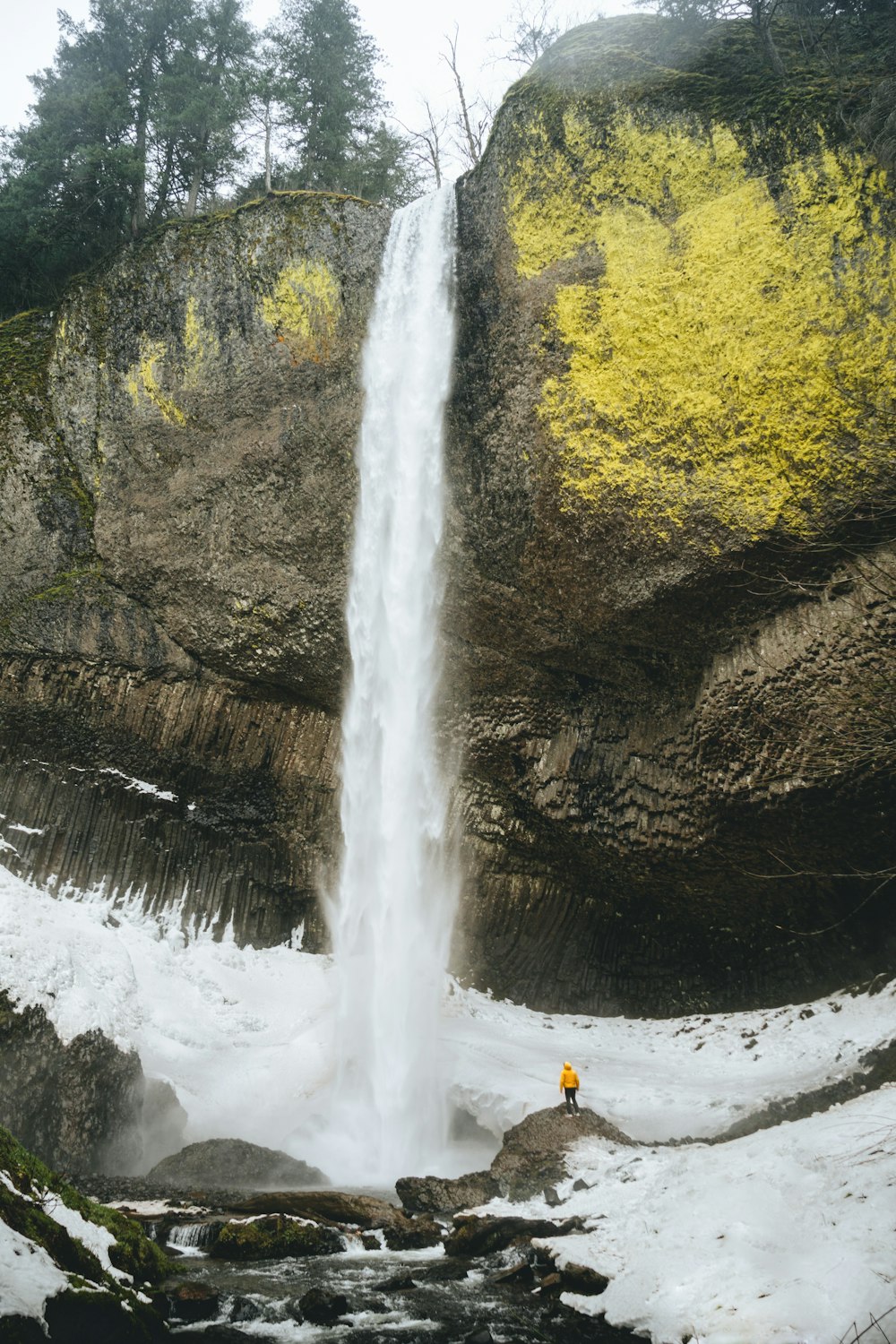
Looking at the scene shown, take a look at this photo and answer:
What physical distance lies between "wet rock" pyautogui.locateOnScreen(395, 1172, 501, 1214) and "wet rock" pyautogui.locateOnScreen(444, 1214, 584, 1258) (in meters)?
1.26

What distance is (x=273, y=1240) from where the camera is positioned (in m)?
7.04

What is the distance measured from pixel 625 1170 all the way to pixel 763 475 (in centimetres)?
863

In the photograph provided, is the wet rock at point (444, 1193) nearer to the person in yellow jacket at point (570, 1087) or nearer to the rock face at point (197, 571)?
the person in yellow jacket at point (570, 1087)

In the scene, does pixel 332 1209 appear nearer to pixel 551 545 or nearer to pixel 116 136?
pixel 551 545

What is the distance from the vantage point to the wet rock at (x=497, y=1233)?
275 inches

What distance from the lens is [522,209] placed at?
14391mm

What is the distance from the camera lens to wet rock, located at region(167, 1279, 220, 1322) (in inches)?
200

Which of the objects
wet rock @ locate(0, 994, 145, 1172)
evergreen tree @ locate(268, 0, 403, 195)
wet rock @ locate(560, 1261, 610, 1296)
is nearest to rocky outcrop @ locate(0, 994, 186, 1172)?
wet rock @ locate(0, 994, 145, 1172)

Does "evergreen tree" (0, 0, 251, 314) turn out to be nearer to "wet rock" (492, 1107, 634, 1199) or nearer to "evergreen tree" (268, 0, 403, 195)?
"evergreen tree" (268, 0, 403, 195)

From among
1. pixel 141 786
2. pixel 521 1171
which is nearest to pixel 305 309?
pixel 141 786

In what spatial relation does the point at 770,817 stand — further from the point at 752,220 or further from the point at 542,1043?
the point at 752,220

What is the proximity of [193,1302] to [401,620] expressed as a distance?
10.9 meters

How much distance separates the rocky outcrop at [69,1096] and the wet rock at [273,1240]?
371 centimetres

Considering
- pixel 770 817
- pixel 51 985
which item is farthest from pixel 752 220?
pixel 51 985
